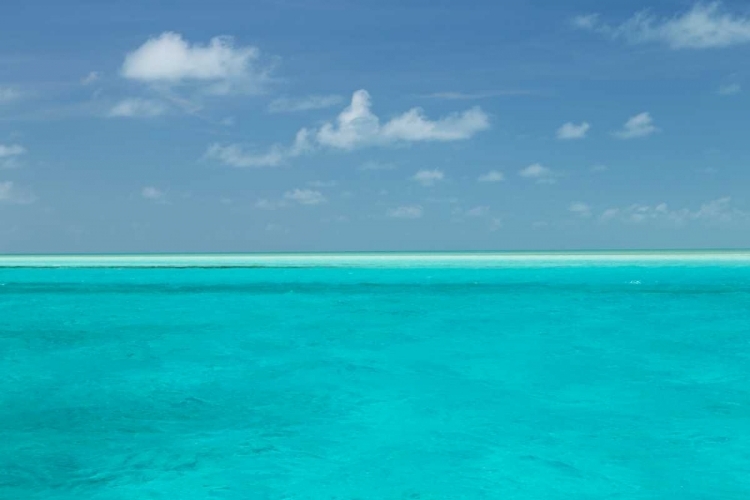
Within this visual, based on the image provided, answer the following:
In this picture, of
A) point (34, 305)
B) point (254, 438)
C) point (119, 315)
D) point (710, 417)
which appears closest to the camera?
point (254, 438)

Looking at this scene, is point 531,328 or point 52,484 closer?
point 52,484

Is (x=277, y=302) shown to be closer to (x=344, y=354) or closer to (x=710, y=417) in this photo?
(x=344, y=354)

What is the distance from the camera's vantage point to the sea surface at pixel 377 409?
22.4 feet

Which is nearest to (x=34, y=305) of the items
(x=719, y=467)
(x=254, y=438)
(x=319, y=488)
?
(x=254, y=438)

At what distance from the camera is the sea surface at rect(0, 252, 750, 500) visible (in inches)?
269

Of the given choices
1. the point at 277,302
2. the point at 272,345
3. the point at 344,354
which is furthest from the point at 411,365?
the point at 277,302

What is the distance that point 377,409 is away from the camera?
9.70 m

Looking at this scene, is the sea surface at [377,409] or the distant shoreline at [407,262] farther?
the distant shoreline at [407,262]

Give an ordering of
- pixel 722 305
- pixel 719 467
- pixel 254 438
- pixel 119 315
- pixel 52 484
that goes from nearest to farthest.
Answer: pixel 52 484
pixel 719 467
pixel 254 438
pixel 119 315
pixel 722 305

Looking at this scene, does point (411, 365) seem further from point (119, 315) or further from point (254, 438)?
point (119, 315)

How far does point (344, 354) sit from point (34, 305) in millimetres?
15713

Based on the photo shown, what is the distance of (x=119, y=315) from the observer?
70.7ft

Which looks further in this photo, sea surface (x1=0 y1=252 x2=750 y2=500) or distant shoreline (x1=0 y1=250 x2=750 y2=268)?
distant shoreline (x1=0 y1=250 x2=750 y2=268)

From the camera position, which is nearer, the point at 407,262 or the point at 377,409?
the point at 377,409
